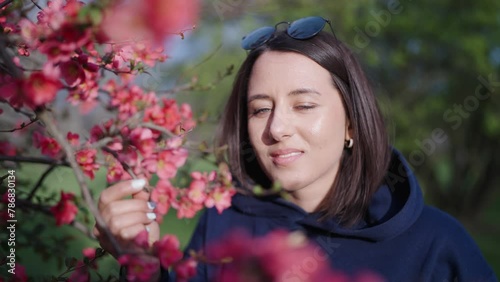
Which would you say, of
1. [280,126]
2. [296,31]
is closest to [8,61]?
[280,126]

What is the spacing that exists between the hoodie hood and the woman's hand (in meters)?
0.77

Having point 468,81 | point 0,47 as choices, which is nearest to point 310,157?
point 0,47

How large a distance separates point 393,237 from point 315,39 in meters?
0.66

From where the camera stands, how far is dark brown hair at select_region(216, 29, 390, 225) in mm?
1804

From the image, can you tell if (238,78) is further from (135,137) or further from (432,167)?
(432,167)

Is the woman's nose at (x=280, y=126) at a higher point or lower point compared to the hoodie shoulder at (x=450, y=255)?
higher

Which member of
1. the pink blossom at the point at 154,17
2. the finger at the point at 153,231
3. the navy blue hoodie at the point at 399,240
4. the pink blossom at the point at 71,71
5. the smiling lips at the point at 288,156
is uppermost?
the pink blossom at the point at 154,17

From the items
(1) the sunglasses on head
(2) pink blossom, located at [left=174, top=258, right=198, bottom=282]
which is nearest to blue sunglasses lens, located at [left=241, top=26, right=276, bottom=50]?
(1) the sunglasses on head

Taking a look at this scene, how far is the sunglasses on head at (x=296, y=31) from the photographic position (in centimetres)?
182

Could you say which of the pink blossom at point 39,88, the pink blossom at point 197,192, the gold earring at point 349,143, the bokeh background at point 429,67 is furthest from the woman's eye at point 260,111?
the bokeh background at point 429,67

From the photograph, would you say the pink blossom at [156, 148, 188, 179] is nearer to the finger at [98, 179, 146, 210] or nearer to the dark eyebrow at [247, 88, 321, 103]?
the finger at [98, 179, 146, 210]

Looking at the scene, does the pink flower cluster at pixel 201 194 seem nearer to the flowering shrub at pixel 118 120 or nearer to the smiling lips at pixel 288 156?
the flowering shrub at pixel 118 120

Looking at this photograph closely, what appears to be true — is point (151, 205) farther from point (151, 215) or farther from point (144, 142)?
point (144, 142)

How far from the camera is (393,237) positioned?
176 centimetres
